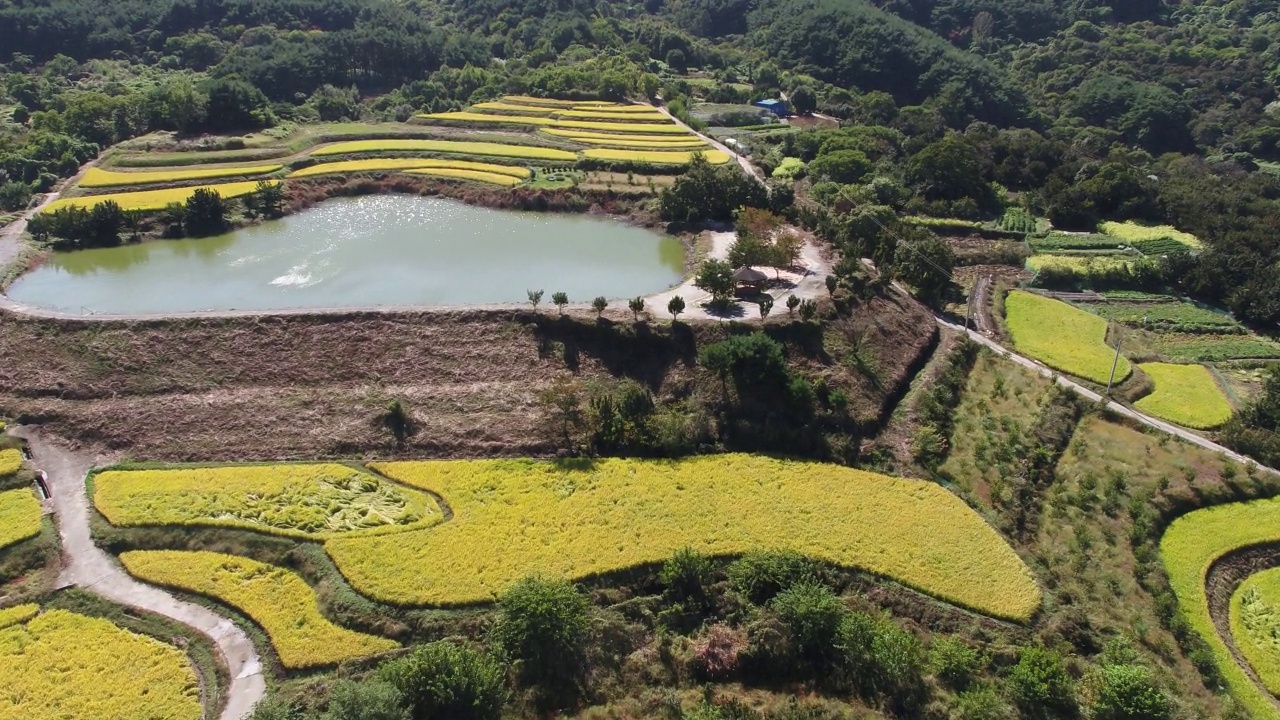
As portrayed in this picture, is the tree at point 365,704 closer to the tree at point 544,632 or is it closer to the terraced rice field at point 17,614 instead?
the tree at point 544,632

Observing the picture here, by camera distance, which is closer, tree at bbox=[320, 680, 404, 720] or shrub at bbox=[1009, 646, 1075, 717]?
tree at bbox=[320, 680, 404, 720]

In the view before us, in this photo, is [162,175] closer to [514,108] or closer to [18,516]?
[514,108]

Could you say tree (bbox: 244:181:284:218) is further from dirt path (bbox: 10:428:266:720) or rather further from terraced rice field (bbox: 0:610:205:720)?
terraced rice field (bbox: 0:610:205:720)

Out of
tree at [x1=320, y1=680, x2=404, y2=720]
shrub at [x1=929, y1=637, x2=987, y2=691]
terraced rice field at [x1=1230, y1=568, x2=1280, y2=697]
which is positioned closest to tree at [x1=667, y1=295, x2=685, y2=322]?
shrub at [x1=929, y1=637, x2=987, y2=691]

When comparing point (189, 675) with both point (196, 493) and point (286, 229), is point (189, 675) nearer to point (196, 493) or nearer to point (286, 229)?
point (196, 493)

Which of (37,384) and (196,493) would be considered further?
(37,384)

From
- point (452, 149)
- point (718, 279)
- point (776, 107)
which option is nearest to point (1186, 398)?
point (718, 279)

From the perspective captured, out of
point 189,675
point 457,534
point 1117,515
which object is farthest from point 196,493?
point 1117,515

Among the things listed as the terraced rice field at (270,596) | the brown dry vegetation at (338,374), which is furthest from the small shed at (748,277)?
the terraced rice field at (270,596)
